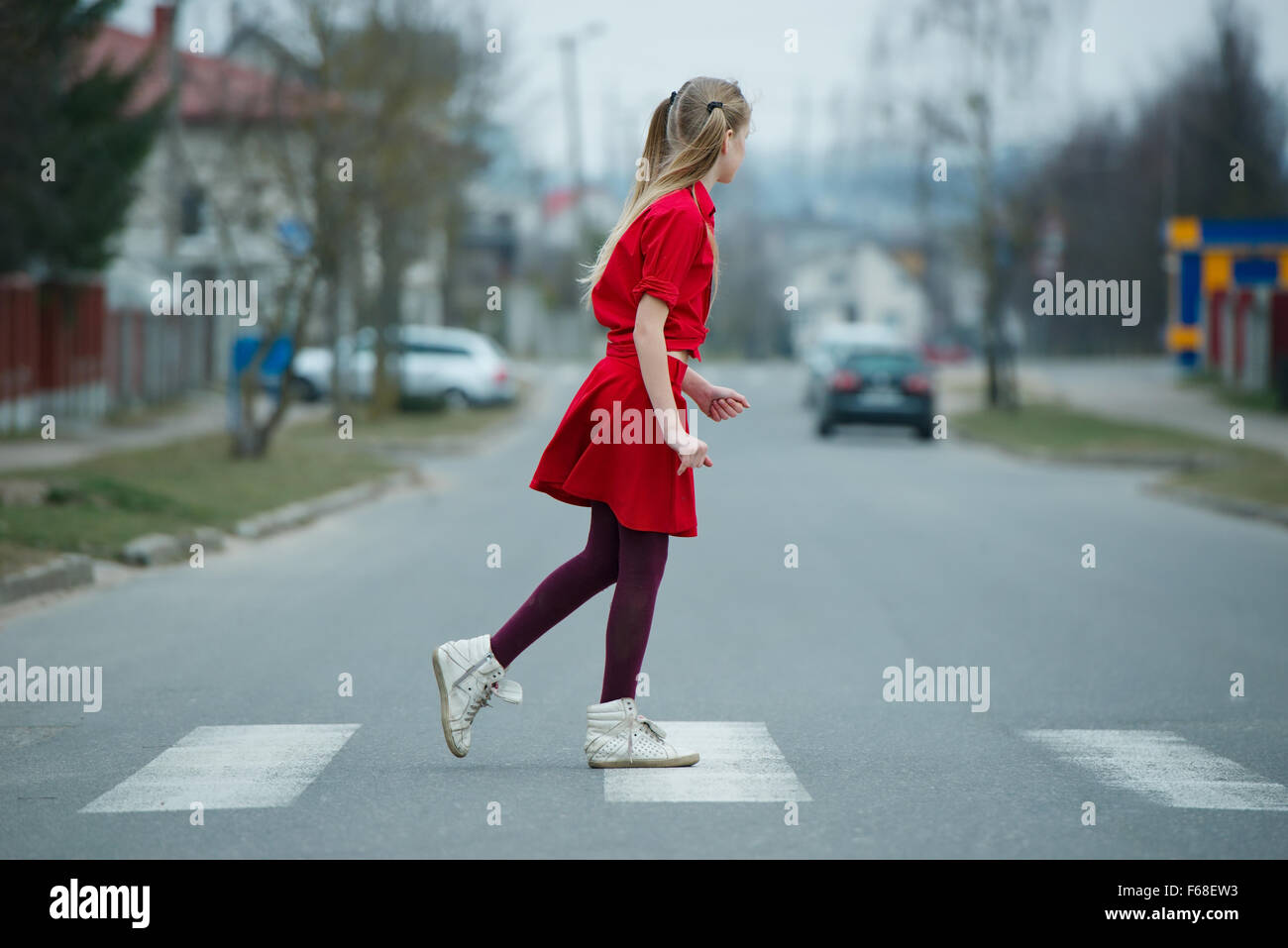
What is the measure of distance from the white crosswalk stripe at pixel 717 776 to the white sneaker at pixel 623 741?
30mm

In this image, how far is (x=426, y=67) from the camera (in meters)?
25.9

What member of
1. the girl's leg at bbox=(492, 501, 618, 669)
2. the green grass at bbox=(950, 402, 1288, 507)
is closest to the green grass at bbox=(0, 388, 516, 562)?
the girl's leg at bbox=(492, 501, 618, 669)

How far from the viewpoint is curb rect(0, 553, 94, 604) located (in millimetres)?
9213

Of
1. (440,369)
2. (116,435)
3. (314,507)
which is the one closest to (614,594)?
(314,507)

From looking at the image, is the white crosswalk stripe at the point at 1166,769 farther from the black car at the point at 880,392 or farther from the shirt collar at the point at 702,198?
the black car at the point at 880,392

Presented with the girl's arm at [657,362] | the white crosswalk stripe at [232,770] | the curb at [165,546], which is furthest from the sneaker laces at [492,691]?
the curb at [165,546]

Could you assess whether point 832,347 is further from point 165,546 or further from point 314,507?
point 165,546

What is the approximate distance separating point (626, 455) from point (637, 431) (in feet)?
0.26

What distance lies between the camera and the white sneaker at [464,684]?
5.23 meters

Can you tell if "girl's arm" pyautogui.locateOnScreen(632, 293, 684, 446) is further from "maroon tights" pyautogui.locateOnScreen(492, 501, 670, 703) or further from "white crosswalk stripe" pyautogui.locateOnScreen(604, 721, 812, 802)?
"white crosswalk stripe" pyautogui.locateOnScreen(604, 721, 812, 802)

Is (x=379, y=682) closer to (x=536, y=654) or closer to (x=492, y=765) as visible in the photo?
(x=536, y=654)

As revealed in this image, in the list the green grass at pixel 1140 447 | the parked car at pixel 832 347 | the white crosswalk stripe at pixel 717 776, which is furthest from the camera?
the parked car at pixel 832 347
